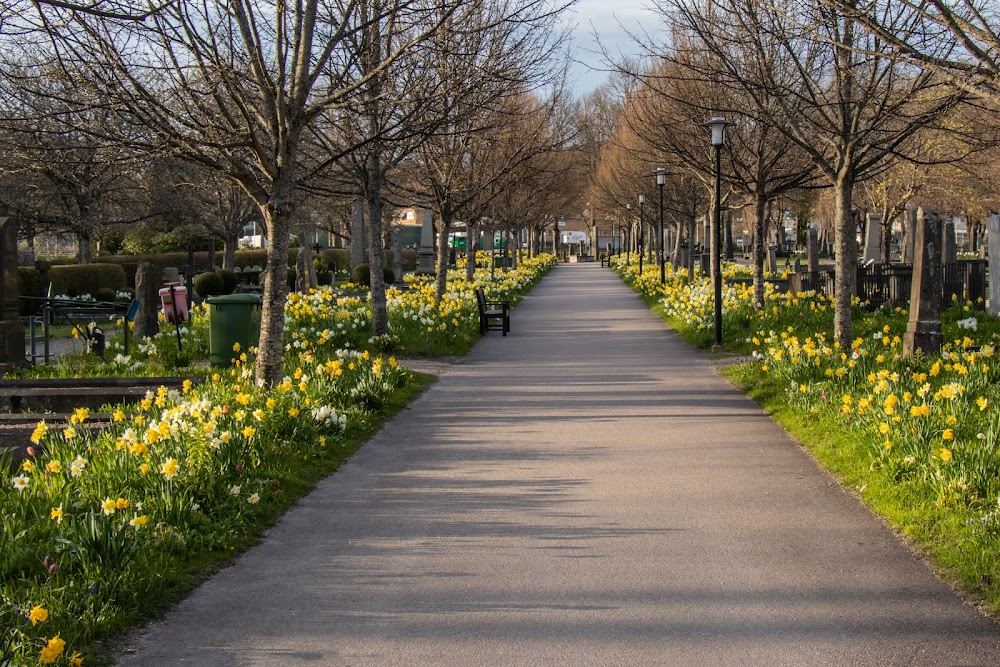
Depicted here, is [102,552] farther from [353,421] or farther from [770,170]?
[770,170]

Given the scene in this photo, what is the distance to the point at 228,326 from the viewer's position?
552 inches

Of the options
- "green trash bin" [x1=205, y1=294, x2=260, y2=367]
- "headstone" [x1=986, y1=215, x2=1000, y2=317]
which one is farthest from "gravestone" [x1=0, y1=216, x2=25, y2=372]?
"headstone" [x1=986, y1=215, x2=1000, y2=317]

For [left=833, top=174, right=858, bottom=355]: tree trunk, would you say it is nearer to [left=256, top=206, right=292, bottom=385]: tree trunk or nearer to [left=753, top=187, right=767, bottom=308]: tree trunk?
[left=256, top=206, right=292, bottom=385]: tree trunk

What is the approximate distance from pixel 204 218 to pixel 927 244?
113 feet

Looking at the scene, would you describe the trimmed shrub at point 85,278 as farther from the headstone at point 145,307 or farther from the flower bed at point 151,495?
the flower bed at point 151,495

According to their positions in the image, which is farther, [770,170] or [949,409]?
[770,170]

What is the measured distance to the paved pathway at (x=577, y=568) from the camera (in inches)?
171

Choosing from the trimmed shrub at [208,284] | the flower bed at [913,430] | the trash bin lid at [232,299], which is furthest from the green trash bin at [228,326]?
the trimmed shrub at [208,284]

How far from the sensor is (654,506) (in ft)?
22.0

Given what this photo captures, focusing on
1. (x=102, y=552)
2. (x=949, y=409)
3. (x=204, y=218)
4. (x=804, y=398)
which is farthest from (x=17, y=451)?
(x=204, y=218)

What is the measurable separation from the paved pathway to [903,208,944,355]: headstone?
3433mm

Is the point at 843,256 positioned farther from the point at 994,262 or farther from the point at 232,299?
the point at 232,299

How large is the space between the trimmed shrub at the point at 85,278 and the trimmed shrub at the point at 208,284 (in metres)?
2.48

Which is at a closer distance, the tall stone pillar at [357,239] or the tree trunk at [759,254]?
the tree trunk at [759,254]
